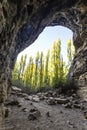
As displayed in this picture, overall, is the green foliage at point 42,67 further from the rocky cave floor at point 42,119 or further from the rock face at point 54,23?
the rocky cave floor at point 42,119

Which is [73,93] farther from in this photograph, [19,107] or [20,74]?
[20,74]

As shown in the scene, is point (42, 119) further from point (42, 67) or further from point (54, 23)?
point (42, 67)

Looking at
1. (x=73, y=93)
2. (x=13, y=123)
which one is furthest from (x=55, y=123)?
(x=73, y=93)

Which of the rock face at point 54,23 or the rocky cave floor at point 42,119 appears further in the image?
the rock face at point 54,23

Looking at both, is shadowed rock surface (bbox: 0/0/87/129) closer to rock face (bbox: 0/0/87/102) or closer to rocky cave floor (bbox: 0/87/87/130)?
rock face (bbox: 0/0/87/102)

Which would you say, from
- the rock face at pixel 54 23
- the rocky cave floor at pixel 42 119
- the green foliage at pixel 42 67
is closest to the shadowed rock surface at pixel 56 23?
the rock face at pixel 54 23

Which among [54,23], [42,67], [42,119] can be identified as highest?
[54,23]

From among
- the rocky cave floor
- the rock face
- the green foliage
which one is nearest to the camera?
the rocky cave floor

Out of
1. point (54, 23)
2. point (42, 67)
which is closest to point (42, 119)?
→ point (54, 23)

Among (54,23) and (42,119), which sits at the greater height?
(54,23)

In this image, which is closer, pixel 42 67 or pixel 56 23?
pixel 56 23

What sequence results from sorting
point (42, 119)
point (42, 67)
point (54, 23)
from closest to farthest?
point (42, 119), point (54, 23), point (42, 67)

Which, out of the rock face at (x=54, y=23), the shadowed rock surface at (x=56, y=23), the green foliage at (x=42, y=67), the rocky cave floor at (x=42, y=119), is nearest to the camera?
the rocky cave floor at (x=42, y=119)

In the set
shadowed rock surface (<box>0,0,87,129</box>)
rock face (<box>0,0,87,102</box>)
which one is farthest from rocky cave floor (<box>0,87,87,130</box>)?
shadowed rock surface (<box>0,0,87,129</box>)
